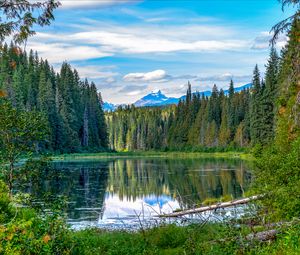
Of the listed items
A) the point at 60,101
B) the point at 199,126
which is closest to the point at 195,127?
the point at 199,126

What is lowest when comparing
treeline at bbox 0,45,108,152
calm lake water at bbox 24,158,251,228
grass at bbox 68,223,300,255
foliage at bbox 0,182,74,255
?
calm lake water at bbox 24,158,251,228

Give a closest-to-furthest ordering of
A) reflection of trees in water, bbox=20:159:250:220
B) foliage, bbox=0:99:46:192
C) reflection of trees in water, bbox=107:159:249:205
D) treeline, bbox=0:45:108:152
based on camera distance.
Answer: foliage, bbox=0:99:46:192 → reflection of trees in water, bbox=20:159:250:220 → reflection of trees in water, bbox=107:159:249:205 → treeline, bbox=0:45:108:152

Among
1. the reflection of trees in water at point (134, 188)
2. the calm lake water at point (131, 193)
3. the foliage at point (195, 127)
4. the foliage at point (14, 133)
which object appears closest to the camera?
the foliage at point (14, 133)

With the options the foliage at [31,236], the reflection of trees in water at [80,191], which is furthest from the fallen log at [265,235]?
the reflection of trees in water at [80,191]

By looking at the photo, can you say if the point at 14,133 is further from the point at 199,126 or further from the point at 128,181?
the point at 199,126

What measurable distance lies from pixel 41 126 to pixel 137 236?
16.0ft

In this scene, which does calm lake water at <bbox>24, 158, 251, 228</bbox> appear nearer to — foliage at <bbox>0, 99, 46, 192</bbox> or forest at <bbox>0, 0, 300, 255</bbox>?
forest at <bbox>0, 0, 300, 255</bbox>

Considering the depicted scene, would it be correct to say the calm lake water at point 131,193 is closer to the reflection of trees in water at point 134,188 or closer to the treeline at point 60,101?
the reflection of trees in water at point 134,188

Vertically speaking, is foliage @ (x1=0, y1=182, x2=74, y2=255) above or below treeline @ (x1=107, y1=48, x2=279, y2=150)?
below

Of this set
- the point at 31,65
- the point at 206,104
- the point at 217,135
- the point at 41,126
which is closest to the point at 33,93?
the point at 31,65

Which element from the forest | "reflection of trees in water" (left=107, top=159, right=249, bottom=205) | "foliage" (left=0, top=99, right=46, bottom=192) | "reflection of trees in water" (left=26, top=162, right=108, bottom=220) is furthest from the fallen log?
"reflection of trees in water" (left=107, top=159, right=249, bottom=205)

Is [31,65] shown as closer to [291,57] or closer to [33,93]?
[33,93]

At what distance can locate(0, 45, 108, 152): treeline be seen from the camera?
9231 centimetres

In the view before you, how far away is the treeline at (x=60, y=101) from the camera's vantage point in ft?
303
